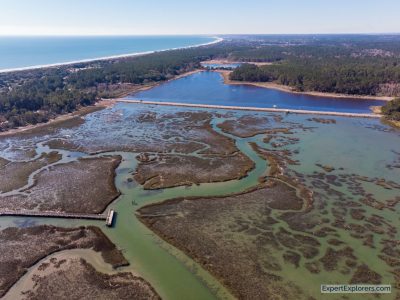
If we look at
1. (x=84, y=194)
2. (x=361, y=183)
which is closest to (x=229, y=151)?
(x=361, y=183)

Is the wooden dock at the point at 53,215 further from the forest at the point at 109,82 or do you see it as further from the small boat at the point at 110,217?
the forest at the point at 109,82

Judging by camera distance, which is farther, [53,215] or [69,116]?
[69,116]

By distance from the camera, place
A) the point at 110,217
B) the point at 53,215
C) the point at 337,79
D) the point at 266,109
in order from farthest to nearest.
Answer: the point at 337,79
the point at 266,109
the point at 53,215
the point at 110,217

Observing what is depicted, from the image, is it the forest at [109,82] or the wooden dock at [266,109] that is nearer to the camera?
the wooden dock at [266,109]

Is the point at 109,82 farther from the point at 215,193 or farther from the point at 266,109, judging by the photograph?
the point at 215,193

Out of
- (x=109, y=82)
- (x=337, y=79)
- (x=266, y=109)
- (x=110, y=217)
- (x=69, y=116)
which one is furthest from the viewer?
(x=109, y=82)

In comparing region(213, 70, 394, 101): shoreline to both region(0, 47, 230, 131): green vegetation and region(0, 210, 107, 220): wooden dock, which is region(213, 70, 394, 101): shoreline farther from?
region(0, 210, 107, 220): wooden dock

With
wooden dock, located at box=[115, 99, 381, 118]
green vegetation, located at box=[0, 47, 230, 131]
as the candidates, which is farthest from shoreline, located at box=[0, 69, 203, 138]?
wooden dock, located at box=[115, 99, 381, 118]

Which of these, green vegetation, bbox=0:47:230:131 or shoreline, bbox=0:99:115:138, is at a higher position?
green vegetation, bbox=0:47:230:131

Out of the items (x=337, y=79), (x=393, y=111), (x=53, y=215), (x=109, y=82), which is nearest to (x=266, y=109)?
(x=393, y=111)

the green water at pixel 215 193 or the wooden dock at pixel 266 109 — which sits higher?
the wooden dock at pixel 266 109

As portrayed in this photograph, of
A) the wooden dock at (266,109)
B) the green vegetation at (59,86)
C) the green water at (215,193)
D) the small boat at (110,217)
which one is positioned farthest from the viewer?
the wooden dock at (266,109)

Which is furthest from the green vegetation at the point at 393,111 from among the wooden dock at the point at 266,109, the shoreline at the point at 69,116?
the shoreline at the point at 69,116
